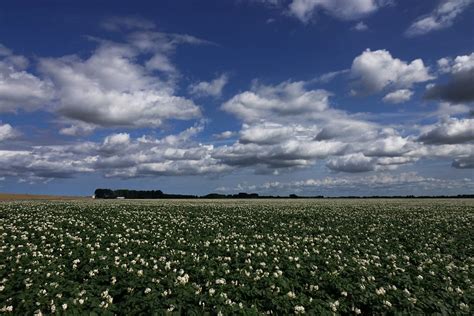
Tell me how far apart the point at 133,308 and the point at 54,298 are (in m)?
2.18

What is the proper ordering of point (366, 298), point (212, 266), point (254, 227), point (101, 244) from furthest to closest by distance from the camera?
point (254, 227) < point (101, 244) < point (212, 266) < point (366, 298)

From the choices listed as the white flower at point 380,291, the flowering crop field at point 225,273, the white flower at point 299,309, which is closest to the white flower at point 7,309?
the flowering crop field at point 225,273

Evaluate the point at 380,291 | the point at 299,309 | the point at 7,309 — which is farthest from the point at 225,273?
the point at 7,309

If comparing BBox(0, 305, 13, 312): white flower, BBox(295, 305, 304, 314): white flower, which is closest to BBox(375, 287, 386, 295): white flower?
BBox(295, 305, 304, 314): white flower

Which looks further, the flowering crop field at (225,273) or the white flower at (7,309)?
the flowering crop field at (225,273)

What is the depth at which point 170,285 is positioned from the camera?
35.2ft

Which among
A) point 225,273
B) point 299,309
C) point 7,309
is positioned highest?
point 225,273

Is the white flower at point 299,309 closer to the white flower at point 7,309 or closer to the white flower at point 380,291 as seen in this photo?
the white flower at point 380,291

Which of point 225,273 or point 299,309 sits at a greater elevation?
point 225,273

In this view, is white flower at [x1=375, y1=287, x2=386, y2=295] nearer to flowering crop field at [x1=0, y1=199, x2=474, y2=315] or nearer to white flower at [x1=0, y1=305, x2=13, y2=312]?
flowering crop field at [x1=0, y1=199, x2=474, y2=315]

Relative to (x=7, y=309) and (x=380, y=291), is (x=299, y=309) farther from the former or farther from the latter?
(x=7, y=309)

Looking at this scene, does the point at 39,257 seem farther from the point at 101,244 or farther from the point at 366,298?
the point at 366,298

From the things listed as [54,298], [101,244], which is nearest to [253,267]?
[54,298]

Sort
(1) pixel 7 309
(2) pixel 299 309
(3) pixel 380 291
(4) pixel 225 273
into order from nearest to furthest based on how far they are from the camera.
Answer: (1) pixel 7 309, (2) pixel 299 309, (3) pixel 380 291, (4) pixel 225 273
